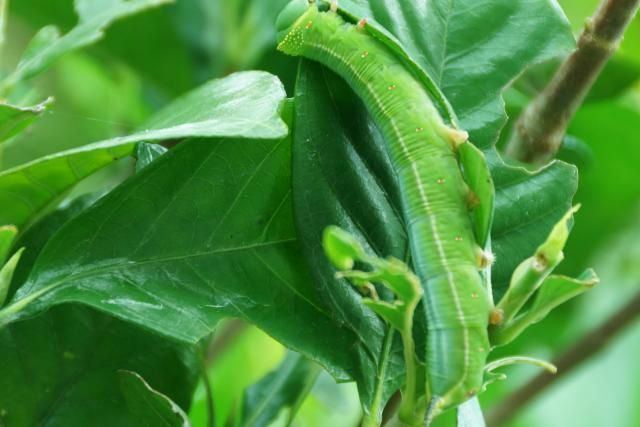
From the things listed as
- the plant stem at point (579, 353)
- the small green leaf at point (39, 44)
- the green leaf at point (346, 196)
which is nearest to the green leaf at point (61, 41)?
the small green leaf at point (39, 44)

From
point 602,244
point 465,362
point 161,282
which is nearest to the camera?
point 465,362

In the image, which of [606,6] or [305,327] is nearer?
[305,327]

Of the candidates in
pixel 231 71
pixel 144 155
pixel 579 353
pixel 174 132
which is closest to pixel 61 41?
pixel 144 155

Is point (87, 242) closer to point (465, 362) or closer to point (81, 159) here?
point (81, 159)

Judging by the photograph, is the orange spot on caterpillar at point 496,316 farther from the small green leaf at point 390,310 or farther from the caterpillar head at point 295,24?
the caterpillar head at point 295,24

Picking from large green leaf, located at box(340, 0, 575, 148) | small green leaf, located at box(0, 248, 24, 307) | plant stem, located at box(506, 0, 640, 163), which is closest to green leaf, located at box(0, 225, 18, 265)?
small green leaf, located at box(0, 248, 24, 307)

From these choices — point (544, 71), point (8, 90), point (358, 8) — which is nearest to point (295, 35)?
point (358, 8)
